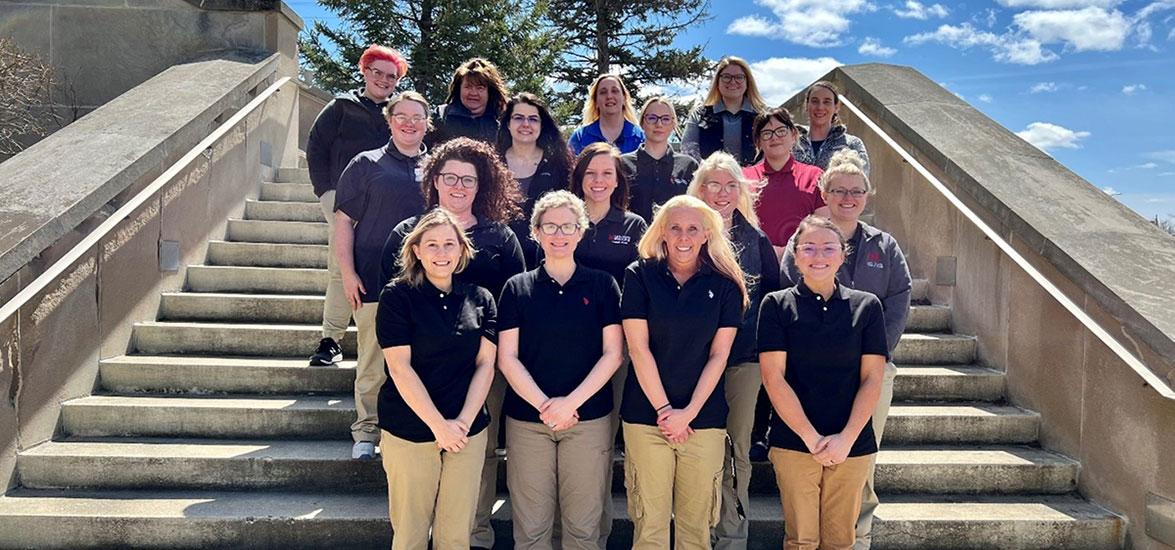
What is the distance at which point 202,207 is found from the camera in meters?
5.77

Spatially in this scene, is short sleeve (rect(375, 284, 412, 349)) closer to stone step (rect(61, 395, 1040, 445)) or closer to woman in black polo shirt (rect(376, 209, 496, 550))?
woman in black polo shirt (rect(376, 209, 496, 550))

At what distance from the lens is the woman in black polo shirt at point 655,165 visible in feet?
13.5

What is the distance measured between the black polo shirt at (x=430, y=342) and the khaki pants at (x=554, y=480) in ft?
0.83

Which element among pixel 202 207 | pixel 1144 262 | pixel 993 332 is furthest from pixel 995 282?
pixel 202 207

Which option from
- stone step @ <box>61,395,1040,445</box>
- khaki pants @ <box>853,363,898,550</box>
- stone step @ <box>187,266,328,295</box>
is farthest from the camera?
stone step @ <box>187,266,328,295</box>

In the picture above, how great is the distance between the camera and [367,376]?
3.96 metres

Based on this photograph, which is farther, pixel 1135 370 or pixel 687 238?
pixel 1135 370

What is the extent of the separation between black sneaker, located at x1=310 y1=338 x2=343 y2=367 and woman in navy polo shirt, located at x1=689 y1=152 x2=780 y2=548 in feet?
8.25

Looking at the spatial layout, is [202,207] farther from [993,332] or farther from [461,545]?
[993,332]

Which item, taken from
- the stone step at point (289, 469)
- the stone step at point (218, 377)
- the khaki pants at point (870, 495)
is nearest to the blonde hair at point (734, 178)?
the khaki pants at point (870, 495)

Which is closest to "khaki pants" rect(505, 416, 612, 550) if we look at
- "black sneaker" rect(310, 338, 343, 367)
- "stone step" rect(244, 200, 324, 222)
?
"black sneaker" rect(310, 338, 343, 367)

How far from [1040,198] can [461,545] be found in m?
4.17

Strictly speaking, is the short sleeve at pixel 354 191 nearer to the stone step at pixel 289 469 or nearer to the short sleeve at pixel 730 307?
the stone step at pixel 289 469

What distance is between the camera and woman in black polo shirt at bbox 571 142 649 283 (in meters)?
3.60
